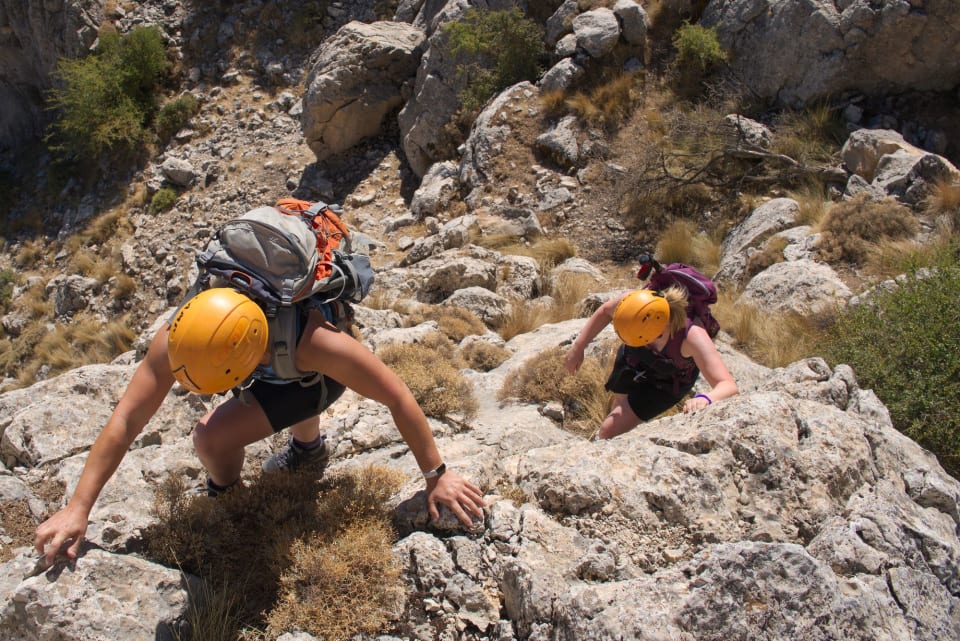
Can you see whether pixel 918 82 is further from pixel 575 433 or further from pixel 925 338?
pixel 575 433

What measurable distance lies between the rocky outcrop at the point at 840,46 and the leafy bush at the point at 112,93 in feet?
43.0

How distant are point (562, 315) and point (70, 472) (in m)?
4.75

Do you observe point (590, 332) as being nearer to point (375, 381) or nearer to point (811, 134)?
point (375, 381)

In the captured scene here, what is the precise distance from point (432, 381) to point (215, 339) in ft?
7.59

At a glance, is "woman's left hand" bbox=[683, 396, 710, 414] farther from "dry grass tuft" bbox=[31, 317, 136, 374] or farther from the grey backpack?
"dry grass tuft" bbox=[31, 317, 136, 374]

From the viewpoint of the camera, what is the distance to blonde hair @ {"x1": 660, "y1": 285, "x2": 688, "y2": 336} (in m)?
3.06

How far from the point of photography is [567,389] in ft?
13.9

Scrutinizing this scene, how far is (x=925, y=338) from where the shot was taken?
3.96 meters

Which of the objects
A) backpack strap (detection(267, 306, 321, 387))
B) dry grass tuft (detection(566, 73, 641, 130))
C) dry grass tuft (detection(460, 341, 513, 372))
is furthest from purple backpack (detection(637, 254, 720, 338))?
dry grass tuft (detection(566, 73, 641, 130))

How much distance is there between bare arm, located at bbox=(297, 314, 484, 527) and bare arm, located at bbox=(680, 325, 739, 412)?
1142 mm

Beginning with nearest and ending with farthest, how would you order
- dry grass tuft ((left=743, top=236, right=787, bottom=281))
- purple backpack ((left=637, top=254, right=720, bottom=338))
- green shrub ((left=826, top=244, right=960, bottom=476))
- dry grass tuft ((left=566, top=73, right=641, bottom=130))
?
1. purple backpack ((left=637, top=254, right=720, bottom=338))
2. green shrub ((left=826, top=244, right=960, bottom=476))
3. dry grass tuft ((left=743, top=236, right=787, bottom=281))
4. dry grass tuft ((left=566, top=73, right=641, bottom=130))

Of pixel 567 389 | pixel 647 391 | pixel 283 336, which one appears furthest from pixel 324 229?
pixel 567 389

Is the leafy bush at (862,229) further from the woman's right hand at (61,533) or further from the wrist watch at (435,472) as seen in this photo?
the woman's right hand at (61,533)

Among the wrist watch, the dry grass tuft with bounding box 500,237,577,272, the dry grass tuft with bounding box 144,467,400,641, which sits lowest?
the dry grass tuft with bounding box 500,237,577,272
